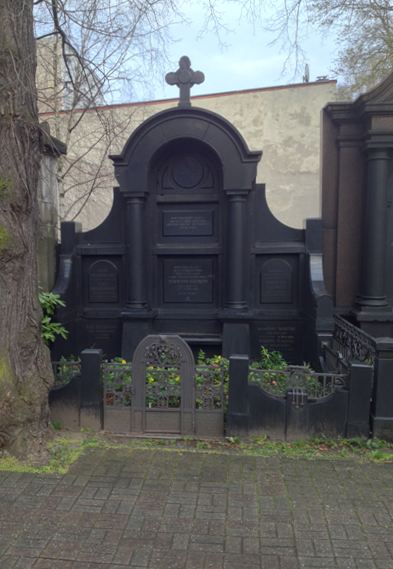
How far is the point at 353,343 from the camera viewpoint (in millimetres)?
5410

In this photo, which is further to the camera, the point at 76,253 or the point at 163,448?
the point at 76,253

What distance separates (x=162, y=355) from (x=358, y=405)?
1892 millimetres

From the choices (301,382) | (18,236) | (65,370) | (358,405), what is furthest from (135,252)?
(358,405)

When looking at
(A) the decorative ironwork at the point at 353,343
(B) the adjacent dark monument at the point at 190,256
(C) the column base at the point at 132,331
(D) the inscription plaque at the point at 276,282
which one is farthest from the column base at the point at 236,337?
(A) the decorative ironwork at the point at 353,343

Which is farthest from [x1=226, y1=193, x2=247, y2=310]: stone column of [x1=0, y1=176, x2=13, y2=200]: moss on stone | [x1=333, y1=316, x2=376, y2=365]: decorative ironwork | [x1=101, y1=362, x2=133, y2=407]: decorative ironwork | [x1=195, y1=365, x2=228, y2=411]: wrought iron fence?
[x1=0, y1=176, x2=13, y2=200]: moss on stone

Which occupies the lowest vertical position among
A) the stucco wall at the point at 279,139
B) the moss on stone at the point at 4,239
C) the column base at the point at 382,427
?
the column base at the point at 382,427

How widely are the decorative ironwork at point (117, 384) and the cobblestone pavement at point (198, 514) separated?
0.68 m

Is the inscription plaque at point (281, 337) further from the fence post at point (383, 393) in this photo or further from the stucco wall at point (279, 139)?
the stucco wall at point (279, 139)

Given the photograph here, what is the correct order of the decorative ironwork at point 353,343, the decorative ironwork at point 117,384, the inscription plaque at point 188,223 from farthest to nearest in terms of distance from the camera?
the inscription plaque at point 188,223
the decorative ironwork at point 353,343
the decorative ironwork at point 117,384

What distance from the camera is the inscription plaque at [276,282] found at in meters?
6.31

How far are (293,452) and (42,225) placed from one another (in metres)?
4.12

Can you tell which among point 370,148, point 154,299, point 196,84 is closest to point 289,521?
point 154,299

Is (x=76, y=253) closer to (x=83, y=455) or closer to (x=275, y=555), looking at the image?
(x=83, y=455)

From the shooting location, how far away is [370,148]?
635 centimetres
